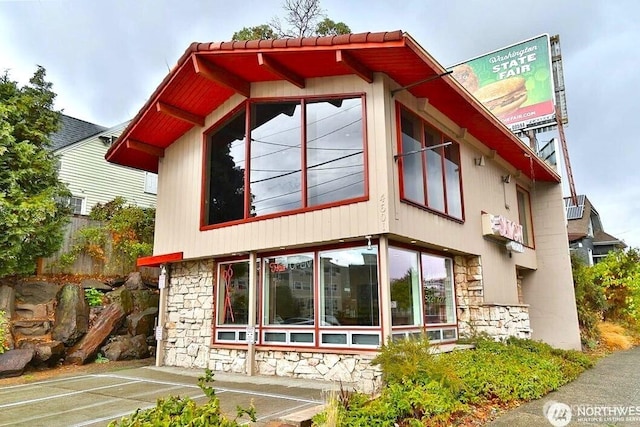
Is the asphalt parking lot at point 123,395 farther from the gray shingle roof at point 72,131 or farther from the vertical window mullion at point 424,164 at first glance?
the gray shingle roof at point 72,131

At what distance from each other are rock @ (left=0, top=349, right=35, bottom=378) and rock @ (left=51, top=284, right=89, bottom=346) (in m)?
0.99

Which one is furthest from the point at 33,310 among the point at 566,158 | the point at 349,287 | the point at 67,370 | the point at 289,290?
the point at 566,158

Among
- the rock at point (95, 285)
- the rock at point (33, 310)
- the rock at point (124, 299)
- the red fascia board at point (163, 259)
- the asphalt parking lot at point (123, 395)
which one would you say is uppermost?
the red fascia board at point (163, 259)

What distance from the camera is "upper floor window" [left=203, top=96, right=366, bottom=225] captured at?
7.06 m

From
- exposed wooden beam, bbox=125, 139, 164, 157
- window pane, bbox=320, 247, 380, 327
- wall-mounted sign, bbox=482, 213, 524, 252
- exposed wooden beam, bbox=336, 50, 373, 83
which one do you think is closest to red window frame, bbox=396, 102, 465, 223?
exposed wooden beam, bbox=336, 50, 373, 83

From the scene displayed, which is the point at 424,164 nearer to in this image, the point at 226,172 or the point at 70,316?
the point at 226,172

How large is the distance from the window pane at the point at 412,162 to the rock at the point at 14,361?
790 centimetres

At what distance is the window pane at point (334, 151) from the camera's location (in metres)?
6.90

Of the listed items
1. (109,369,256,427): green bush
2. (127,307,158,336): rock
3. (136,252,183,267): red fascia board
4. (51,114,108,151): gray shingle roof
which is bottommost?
(109,369,256,427): green bush

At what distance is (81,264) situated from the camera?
39.3ft

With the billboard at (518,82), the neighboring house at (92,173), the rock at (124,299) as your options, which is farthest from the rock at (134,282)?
the billboard at (518,82)

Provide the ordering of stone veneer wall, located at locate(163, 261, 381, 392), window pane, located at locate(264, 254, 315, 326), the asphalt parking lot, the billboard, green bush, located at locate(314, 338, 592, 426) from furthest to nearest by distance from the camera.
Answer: the billboard → window pane, located at locate(264, 254, 315, 326) → stone veneer wall, located at locate(163, 261, 381, 392) → the asphalt parking lot → green bush, located at locate(314, 338, 592, 426)

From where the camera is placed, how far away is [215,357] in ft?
27.4

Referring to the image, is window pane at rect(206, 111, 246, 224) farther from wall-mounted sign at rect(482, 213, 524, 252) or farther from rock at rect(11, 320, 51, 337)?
wall-mounted sign at rect(482, 213, 524, 252)
